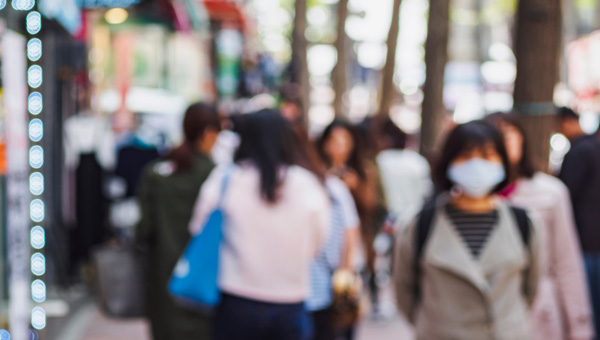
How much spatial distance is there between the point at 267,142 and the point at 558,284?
168 centimetres

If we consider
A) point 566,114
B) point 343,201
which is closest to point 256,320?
point 343,201

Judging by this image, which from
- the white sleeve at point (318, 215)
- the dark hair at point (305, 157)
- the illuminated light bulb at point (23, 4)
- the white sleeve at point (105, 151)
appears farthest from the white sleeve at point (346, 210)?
the white sleeve at point (105, 151)

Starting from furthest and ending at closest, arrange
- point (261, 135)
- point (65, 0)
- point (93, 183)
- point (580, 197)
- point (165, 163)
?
1. point (93, 183)
2. point (65, 0)
3. point (580, 197)
4. point (165, 163)
5. point (261, 135)

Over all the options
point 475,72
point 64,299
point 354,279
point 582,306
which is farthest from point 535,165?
point 475,72

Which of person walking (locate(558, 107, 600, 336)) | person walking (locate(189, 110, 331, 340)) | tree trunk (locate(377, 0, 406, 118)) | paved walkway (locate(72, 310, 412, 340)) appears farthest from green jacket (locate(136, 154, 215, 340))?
tree trunk (locate(377, 0, 406, 118))

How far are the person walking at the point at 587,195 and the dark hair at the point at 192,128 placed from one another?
2583mm

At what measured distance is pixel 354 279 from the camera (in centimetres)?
589

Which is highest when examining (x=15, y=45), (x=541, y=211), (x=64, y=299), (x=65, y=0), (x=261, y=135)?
(x=65, y=0)

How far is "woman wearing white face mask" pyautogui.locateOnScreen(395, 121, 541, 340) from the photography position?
15.1ft

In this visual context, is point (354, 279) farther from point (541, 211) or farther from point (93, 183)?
point (93, 183)

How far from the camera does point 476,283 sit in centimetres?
455

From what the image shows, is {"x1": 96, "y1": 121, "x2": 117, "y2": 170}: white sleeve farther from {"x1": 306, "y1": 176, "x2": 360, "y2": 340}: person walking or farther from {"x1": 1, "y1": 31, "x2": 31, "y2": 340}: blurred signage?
{"x1": 1, "y1": 31, "x2": 31, "y2": 340}: blurred signage

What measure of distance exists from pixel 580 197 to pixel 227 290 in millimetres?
3488

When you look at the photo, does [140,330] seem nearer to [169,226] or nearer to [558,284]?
[169,226]
